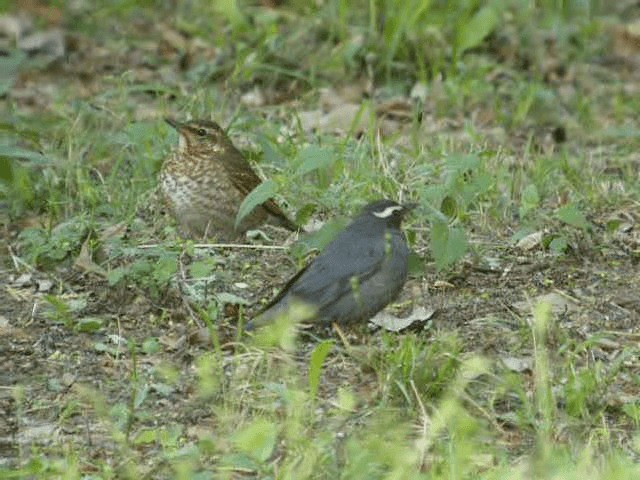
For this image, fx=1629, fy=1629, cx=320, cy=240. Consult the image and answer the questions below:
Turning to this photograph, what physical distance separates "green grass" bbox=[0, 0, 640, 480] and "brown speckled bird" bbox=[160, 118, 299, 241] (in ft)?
0.63

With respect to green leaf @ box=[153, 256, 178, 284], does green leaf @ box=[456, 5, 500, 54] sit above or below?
below

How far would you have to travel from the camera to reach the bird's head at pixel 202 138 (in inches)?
316

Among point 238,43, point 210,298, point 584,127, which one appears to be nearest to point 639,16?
point 584,127

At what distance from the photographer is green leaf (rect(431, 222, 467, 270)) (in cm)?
674

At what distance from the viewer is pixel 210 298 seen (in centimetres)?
684

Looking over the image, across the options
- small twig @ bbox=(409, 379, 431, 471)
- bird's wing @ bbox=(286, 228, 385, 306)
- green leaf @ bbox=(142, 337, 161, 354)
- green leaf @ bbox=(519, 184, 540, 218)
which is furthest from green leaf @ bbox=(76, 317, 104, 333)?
green leaf @ bbox=(519, 184, 540, 218)

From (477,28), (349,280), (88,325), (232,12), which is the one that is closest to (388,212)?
(349,280)

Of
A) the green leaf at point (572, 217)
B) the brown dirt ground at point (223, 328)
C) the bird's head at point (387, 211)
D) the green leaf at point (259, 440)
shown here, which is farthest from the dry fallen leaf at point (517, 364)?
the green leaf at point (259, 440)

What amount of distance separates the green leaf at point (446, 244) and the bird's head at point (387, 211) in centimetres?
16

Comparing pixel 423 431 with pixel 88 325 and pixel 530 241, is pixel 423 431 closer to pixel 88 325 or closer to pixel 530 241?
pixel 88 325

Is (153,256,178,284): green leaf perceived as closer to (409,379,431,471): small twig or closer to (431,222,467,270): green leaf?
(431,222,467,270): green leaf

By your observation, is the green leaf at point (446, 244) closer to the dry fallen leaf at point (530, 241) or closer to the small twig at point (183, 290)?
the dry fallen leaf at point (530, 241)

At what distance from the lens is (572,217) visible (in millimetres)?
7141

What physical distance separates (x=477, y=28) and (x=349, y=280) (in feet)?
14.0
